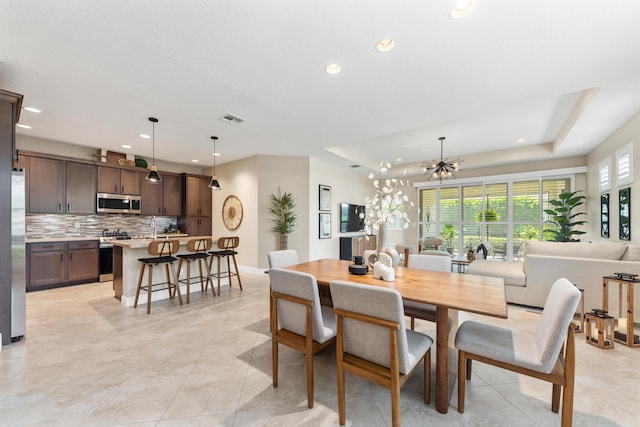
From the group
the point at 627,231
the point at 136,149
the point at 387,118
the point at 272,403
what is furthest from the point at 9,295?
the point at 627,231

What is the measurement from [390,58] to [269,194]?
4.09m

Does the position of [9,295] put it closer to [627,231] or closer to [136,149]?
[136,149]

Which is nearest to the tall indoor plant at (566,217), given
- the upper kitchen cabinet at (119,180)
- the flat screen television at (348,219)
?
the flat screen television at (348,219)

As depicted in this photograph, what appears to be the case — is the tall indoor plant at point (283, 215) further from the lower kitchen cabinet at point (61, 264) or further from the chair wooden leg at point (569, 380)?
the chair wooden leg at point (569, 380)

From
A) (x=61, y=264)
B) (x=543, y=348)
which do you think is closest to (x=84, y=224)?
(x=61, y=264)

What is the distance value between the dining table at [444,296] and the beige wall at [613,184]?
3.10 meters

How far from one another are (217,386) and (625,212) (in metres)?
5.62

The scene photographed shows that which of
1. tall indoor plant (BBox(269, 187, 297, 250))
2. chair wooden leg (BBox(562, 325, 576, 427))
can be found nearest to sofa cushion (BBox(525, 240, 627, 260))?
chair wooden leg (BBox(562, 325, 576, 427))

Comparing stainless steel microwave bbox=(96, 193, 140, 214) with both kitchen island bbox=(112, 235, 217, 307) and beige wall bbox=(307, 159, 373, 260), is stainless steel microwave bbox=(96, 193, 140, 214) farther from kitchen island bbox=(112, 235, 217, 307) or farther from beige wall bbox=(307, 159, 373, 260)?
beige wall bbox=(307, 159, 373, 260)

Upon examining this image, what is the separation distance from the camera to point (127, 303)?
377cm

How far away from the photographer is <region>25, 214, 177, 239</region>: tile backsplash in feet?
16.0

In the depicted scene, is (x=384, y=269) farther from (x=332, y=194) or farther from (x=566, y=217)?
(x=566, y=217)

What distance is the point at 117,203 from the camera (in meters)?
5.54

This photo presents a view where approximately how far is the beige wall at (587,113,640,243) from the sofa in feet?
1.87
